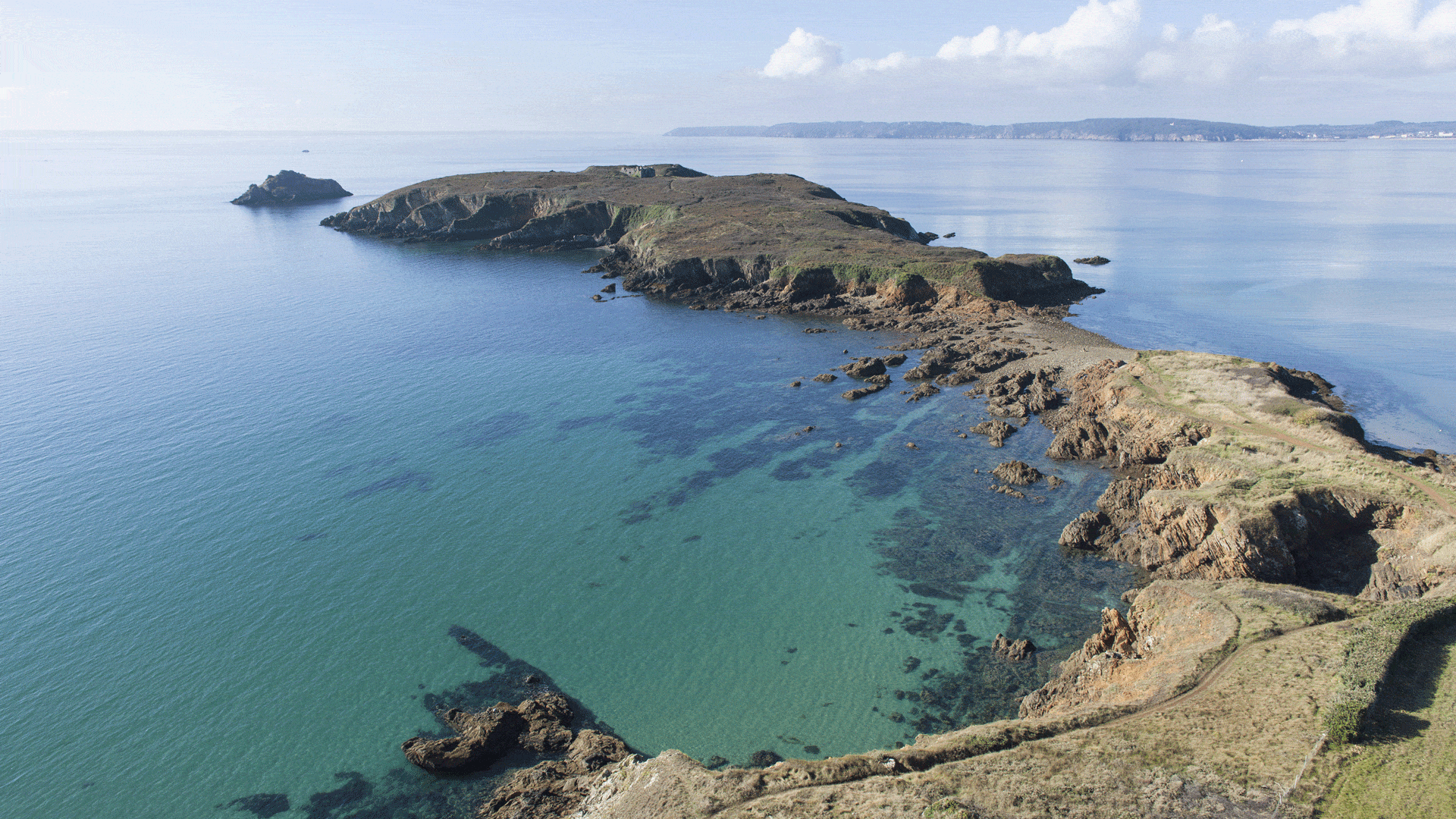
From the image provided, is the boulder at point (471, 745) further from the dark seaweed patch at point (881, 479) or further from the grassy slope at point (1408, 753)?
the dark seaweed patch at point (881, 479)

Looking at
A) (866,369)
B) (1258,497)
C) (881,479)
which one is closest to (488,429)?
(881,479)

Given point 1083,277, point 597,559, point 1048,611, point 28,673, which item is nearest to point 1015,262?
point 1083,277

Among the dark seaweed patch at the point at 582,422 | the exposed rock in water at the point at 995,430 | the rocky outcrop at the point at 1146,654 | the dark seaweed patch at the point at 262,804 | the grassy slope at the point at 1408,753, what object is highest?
the dark seaweed patch at the point at 582,422

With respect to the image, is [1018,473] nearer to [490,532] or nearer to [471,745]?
[490,532]

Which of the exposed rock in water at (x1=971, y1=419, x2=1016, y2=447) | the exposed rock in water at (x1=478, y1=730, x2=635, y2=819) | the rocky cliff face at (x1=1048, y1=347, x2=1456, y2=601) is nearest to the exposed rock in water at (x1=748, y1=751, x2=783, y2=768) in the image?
the exposed rock in water at (x1=478, y1=730, x2=635, y2=819)

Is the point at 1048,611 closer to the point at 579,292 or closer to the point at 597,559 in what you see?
the point at 597,559

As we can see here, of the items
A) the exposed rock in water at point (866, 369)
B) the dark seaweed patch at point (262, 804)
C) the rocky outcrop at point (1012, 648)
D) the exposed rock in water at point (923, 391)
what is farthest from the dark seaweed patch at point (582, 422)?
the rocky outcrop at point (1012, 648)
